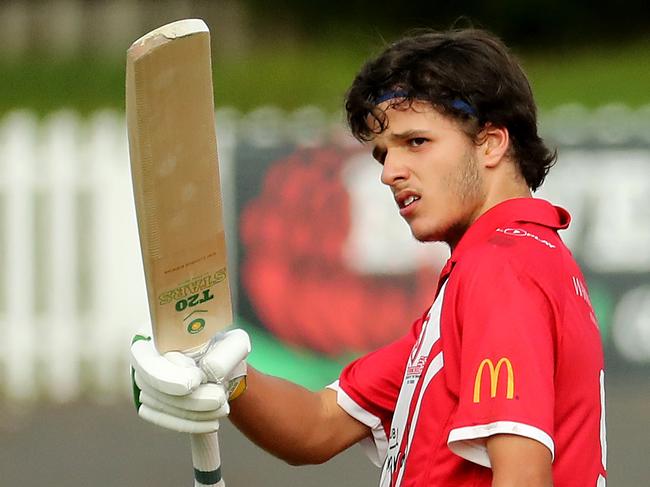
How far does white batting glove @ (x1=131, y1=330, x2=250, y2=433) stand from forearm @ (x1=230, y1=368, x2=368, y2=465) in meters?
0.47

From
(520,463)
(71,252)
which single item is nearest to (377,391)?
(520,463)

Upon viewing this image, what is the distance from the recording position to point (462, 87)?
289cm

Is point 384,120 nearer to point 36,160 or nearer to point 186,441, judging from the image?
point 186,441

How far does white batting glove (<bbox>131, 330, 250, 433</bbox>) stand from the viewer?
104 inches

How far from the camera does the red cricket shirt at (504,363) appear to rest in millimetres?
2477

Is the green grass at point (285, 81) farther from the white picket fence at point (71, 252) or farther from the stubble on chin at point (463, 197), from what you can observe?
the stubble on chin at point (463, 197)

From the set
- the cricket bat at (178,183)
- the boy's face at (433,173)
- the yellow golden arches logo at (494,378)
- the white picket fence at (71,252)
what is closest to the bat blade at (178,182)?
the cricket bat at (178,183)

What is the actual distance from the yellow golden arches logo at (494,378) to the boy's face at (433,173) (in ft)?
1.55

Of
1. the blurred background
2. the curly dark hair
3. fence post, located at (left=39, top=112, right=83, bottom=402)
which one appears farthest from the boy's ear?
fence post, located at (left=39, top=112, right=83, bottom=402)

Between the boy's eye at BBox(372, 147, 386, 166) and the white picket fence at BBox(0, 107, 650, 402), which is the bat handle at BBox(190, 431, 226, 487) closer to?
the boy's eye at BBox(372, 147, 386, 166)

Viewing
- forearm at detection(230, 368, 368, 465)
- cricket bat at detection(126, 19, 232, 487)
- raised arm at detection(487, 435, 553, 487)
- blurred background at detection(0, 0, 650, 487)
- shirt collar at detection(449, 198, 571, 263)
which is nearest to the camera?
raised arm at detection(487, 435, 553, 487)

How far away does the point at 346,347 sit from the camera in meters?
8.12

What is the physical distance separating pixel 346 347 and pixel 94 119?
2.01 metres

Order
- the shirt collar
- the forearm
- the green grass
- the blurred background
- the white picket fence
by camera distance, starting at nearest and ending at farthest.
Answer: the shirt collar, the forearm, the blurred background, the white picket fence, the green grass
